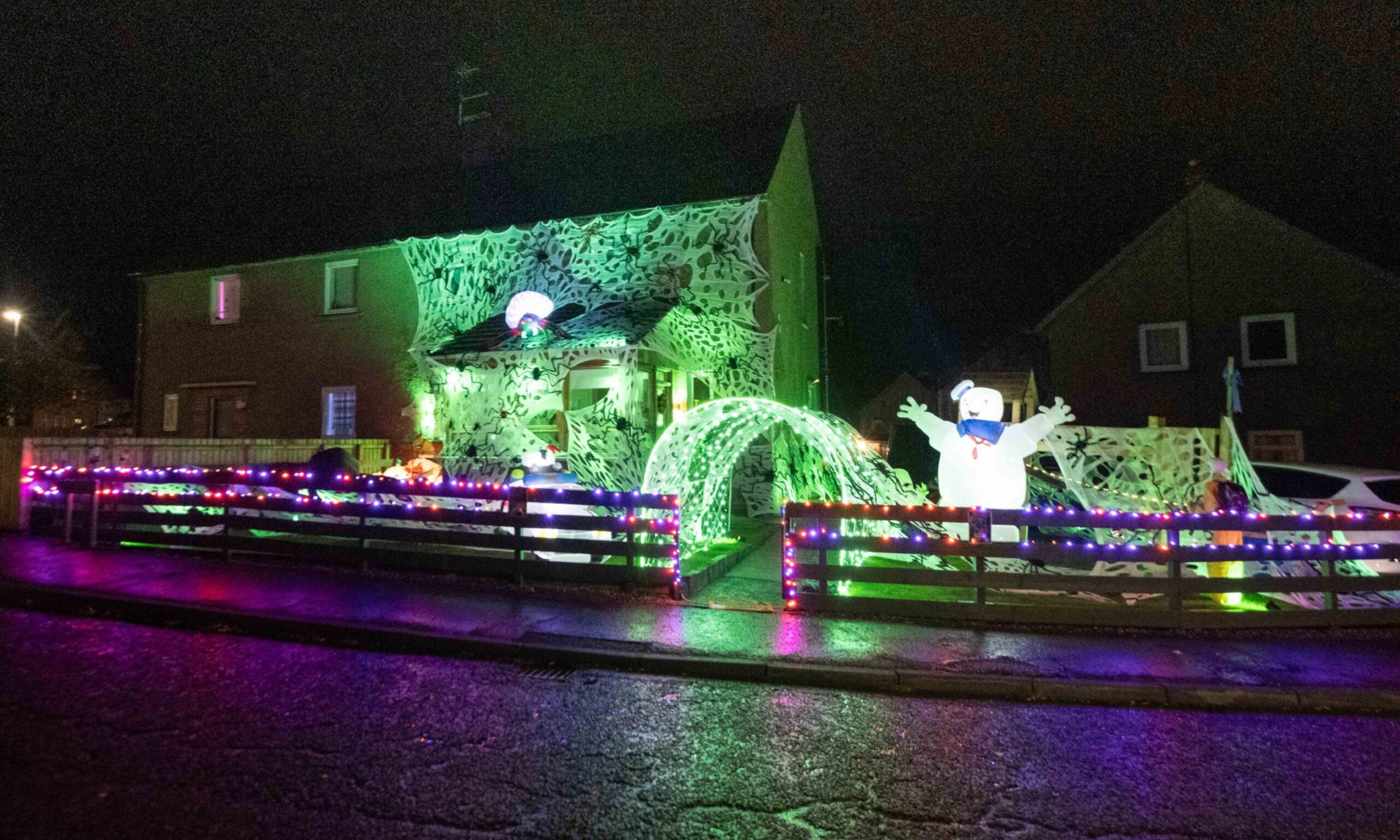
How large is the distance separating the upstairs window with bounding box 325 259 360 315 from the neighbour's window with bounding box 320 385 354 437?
1938mm

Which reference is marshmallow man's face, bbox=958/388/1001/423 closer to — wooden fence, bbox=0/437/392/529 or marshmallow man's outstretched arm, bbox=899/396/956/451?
marshmallow man's outstretched arm, bbox=899/396/956/451

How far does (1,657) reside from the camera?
18.9 ft

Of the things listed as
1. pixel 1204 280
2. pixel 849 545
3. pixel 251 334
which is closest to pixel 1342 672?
pixel 849 545

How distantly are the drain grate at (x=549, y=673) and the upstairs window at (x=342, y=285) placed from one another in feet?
45.2

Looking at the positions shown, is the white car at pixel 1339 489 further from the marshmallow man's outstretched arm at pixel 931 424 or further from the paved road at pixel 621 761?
the paved road at pixel 621 761

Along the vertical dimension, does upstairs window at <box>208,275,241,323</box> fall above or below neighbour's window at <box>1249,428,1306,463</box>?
above

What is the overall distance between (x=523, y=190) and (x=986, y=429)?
1202cm

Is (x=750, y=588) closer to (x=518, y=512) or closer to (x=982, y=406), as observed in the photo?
(x=518, y=512)

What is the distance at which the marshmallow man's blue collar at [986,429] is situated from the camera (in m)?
8.00

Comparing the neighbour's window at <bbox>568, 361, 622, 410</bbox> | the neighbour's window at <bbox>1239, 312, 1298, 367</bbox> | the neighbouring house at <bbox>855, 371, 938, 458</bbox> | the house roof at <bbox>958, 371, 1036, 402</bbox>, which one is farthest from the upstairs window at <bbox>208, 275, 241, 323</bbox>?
the neighbouring house at <bbox>855, 371, 938, 458</bbox>

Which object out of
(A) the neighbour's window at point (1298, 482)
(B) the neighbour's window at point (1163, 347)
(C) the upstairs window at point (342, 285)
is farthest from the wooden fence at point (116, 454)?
(B) the neighbour's window at point (1163, 347)

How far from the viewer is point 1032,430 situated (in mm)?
7902

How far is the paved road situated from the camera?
3.45 meters

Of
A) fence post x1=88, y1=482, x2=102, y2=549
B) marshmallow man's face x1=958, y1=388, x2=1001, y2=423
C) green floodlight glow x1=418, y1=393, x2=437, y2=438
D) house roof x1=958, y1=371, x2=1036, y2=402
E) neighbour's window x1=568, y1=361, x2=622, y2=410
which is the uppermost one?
house roof x1=958, y1=371, x2=1036, y2=402
